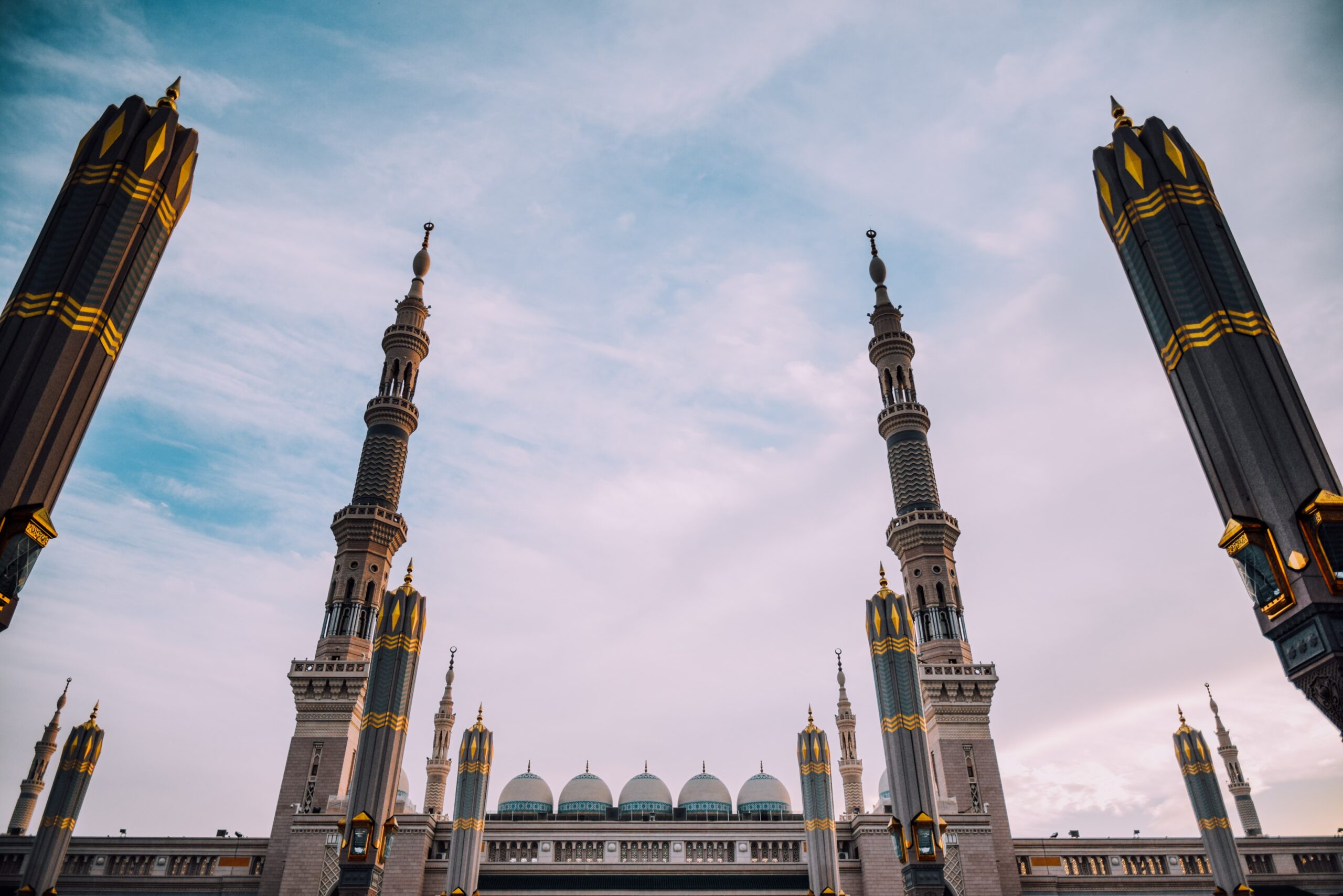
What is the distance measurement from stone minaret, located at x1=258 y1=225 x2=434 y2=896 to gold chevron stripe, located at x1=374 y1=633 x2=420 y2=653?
538 inches

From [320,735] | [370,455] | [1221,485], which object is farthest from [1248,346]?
[370,455]

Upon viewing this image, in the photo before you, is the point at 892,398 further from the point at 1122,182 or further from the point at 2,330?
the point at 2,330

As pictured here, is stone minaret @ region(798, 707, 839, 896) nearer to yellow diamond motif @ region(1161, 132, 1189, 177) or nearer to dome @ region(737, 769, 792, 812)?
dome @ region(737, 769, 792, 812)

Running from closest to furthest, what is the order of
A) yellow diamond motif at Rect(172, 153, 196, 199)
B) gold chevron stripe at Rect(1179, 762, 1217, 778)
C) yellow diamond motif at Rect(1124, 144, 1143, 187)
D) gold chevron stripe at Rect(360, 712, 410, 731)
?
yellow diamond motif at Rect(1124, 144, 1143, 187) → yellow diamond motif at Rect(172, 153, 196, 199) → gold chevron stripe at Rect(360, 712, 410, 731) → gold chevron stripe at Rect(1179, 762, 1217, 778)

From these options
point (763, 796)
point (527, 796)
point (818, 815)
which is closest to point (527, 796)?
point (527, 796)

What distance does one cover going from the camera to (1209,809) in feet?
130

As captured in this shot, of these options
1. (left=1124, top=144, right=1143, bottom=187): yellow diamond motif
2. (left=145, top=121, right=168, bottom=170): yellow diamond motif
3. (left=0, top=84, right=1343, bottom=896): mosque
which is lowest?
(left=0, top=84, right=1343, bottom=896): mosque

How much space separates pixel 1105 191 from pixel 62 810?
4731cm

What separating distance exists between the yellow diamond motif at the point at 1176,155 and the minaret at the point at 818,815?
2908 centimetres

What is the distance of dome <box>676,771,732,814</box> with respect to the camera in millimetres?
61750

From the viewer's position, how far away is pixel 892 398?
59469 millimetres

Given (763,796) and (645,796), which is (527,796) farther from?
(763,796)

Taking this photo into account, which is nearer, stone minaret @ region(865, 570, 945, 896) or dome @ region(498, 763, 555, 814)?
stone minaret @ region(865, 570, 945, 896)

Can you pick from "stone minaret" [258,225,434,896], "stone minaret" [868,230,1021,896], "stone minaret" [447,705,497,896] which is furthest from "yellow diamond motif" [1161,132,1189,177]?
"stone minaret" [258,225,434,896]
